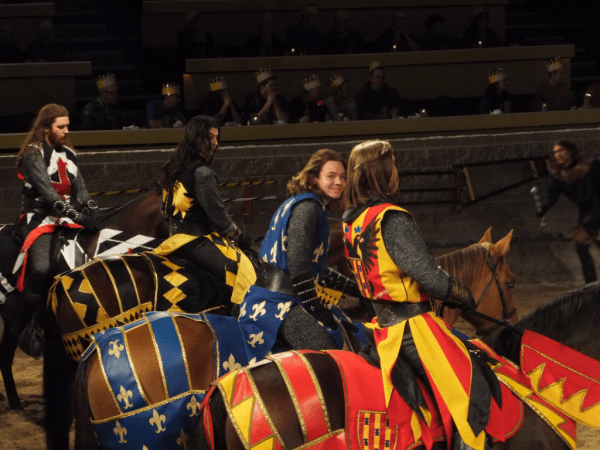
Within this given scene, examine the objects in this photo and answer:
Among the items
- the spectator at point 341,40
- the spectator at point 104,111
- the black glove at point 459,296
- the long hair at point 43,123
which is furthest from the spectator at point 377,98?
the black glove at point 459,296

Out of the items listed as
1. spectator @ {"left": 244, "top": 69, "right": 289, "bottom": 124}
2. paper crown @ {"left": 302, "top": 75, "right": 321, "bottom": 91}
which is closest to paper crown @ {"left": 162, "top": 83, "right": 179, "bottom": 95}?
spectator @ {"left": 244, "top": 69, "right": 289, "bottom": 124}

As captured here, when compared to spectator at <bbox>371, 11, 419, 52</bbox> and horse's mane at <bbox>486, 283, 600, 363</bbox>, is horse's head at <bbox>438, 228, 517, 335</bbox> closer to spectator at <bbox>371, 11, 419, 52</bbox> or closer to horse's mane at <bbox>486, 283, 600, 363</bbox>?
horse's mane at <bbox>486, 283, 600, 363</bbox>

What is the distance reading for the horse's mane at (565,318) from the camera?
2.53 metres

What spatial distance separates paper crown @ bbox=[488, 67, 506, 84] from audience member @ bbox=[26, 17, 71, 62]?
5236 millimetres

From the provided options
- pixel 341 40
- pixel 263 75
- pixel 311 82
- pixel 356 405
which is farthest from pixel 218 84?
pixel 356 405

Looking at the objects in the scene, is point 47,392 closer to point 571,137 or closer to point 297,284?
point 297,284

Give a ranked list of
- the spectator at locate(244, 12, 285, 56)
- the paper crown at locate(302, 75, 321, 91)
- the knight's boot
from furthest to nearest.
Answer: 1. the spectator at locate(244, 12, 285, 56)
2. the paper crown at locate(302, 75, 321, 91)
3. the knight's boot

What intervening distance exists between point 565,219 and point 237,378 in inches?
259

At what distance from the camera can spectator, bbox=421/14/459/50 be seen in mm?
9789

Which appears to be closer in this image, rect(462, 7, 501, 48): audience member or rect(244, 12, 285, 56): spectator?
rect(244, 12, 285, 56): spectator

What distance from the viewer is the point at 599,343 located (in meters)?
2.51

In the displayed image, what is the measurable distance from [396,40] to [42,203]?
6144 mm

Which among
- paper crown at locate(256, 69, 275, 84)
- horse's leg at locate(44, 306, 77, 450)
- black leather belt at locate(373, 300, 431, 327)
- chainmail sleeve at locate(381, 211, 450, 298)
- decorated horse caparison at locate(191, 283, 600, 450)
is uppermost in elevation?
paper crown at locate(256, 69, 275, 84)

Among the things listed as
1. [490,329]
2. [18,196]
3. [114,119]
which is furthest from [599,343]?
[114,119]
